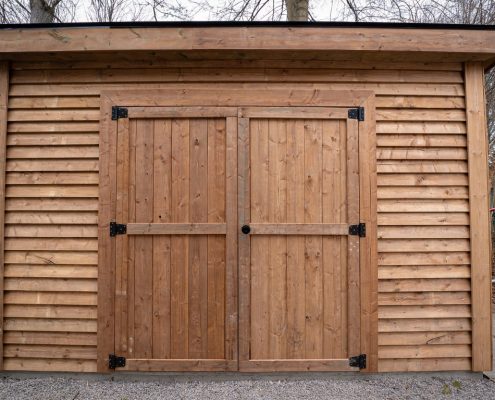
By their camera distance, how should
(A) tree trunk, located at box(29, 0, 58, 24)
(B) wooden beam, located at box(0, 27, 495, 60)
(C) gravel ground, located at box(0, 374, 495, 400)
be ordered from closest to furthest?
(C) gravel ground, located at box(0, 374, 495, 400)
(B) wooden beam, located at box(0, 27, 495, 60)
(A) tree trunk, located at box(29, 0, 58, 24)

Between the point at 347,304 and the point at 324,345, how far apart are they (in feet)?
1.18

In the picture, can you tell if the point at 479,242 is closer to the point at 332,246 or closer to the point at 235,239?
the point at 332,246

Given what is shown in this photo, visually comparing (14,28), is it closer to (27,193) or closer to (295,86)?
(27,193)

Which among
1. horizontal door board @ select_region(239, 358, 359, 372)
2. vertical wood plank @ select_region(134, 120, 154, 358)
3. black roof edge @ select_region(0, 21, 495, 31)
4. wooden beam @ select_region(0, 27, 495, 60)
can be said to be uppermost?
black roof edge @ select_region(0, 21, 495, 31)

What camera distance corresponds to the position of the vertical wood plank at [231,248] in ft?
8.41

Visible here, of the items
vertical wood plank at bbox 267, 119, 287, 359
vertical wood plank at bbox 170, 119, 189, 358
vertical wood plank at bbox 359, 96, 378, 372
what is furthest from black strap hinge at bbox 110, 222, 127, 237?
vertical wood plank at bbox 359, 96, 378, 372

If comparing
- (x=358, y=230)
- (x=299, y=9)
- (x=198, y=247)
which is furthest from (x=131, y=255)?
(x=299, y=9)

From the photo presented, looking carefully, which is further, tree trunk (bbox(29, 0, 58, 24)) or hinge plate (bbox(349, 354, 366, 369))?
tree trunk (bbox(29, 0, 58, 24))

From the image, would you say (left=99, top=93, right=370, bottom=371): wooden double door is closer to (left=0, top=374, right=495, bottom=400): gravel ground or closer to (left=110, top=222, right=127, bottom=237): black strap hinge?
(left=110, top=222, right=127, bottom=237): black strap hinge

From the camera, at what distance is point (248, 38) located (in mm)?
2482

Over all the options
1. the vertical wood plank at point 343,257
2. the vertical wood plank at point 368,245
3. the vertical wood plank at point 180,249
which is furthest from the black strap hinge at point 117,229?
the vertical wood plank at point 368,245

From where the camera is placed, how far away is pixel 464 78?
2.68 metres

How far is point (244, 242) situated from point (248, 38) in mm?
1527

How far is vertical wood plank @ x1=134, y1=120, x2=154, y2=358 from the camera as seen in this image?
2.57 metres
